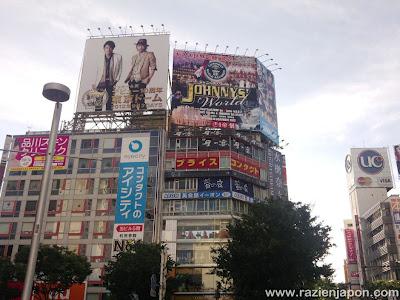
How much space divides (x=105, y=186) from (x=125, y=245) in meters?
9.12

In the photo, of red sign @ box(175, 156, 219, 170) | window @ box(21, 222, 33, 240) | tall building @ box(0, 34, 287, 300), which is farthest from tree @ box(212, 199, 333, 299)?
window @ box(21, 222, 33, 240)

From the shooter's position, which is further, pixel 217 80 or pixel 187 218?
pixel 217 80

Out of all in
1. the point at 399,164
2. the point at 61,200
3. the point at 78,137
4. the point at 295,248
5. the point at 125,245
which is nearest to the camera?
the point at 295,248

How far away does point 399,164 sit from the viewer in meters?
89.2

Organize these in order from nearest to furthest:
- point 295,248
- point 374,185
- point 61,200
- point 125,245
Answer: point 295,248 → point 125,245 → point 61,200 → point 374,185

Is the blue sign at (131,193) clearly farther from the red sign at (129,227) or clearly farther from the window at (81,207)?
the window at (81,207)

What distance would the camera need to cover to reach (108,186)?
57875 millimetres

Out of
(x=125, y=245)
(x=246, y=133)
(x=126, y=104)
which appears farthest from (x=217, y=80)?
(x=125, y=245)

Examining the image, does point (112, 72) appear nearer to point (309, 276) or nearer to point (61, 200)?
point (61, 200)

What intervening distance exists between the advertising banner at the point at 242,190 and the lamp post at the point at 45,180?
46.8 m

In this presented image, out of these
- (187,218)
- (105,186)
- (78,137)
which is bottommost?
(187,218)

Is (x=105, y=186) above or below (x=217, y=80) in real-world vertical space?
below

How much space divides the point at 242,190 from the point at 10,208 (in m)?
31.7

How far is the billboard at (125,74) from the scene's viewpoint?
63150 mm
